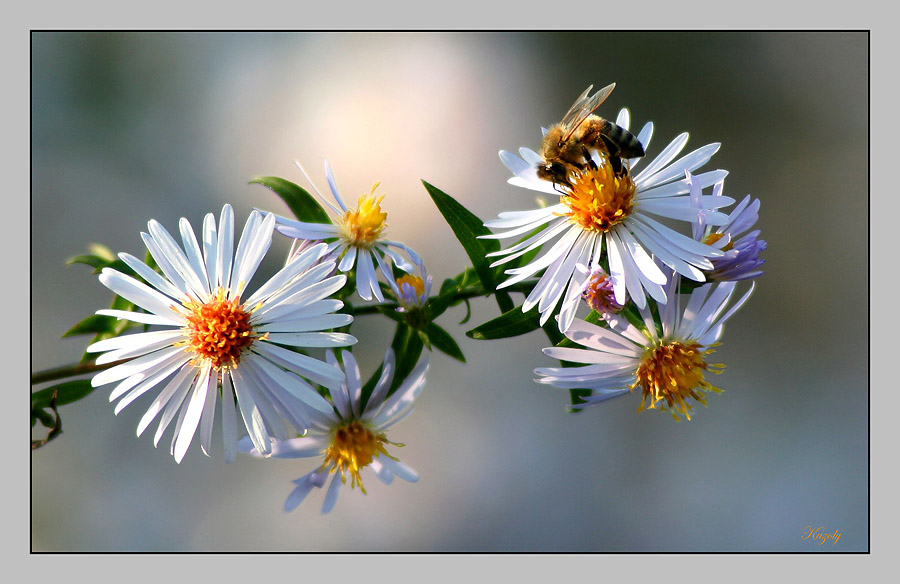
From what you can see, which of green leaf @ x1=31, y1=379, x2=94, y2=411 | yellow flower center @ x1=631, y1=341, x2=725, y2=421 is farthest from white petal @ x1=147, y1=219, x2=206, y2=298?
yellow flower center @ x1=631, y1=341, x2=725, y2=421

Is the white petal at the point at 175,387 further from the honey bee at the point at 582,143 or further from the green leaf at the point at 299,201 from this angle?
the honey bee at the point at 582,143

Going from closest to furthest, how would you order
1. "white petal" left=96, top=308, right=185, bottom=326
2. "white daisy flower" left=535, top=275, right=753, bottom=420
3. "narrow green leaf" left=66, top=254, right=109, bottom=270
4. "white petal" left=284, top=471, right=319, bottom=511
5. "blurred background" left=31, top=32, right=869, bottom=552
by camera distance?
"white petal" left=96, top=308, right=185, bottom=326
"white daisy flower" left=535, top=275, right=753, bottom=420
"narrow green leaf" left=66, top=254, right=109, bottom=270
"white petal" left=284, top=471, right=319, bottom=511
"blurred background" left=31, top=32, right=869, bottom=552

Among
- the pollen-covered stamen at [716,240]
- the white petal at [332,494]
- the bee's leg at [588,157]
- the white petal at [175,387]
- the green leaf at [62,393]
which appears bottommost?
the white petal at [332,494]

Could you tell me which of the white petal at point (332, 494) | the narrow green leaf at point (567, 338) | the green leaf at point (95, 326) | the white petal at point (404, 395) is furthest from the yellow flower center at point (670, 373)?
the green leaf at point (95, 326)

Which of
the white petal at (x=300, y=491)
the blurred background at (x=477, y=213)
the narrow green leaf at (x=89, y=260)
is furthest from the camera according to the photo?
the blurred background at (x=477, y=213)

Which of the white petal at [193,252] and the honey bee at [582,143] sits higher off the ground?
the honey bee at [582,143]

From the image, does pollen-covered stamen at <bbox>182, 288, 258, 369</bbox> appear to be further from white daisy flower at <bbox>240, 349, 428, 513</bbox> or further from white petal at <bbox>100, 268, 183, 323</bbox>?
white daisy flower at <bbox>240, 349, 428, 513</bbox>
